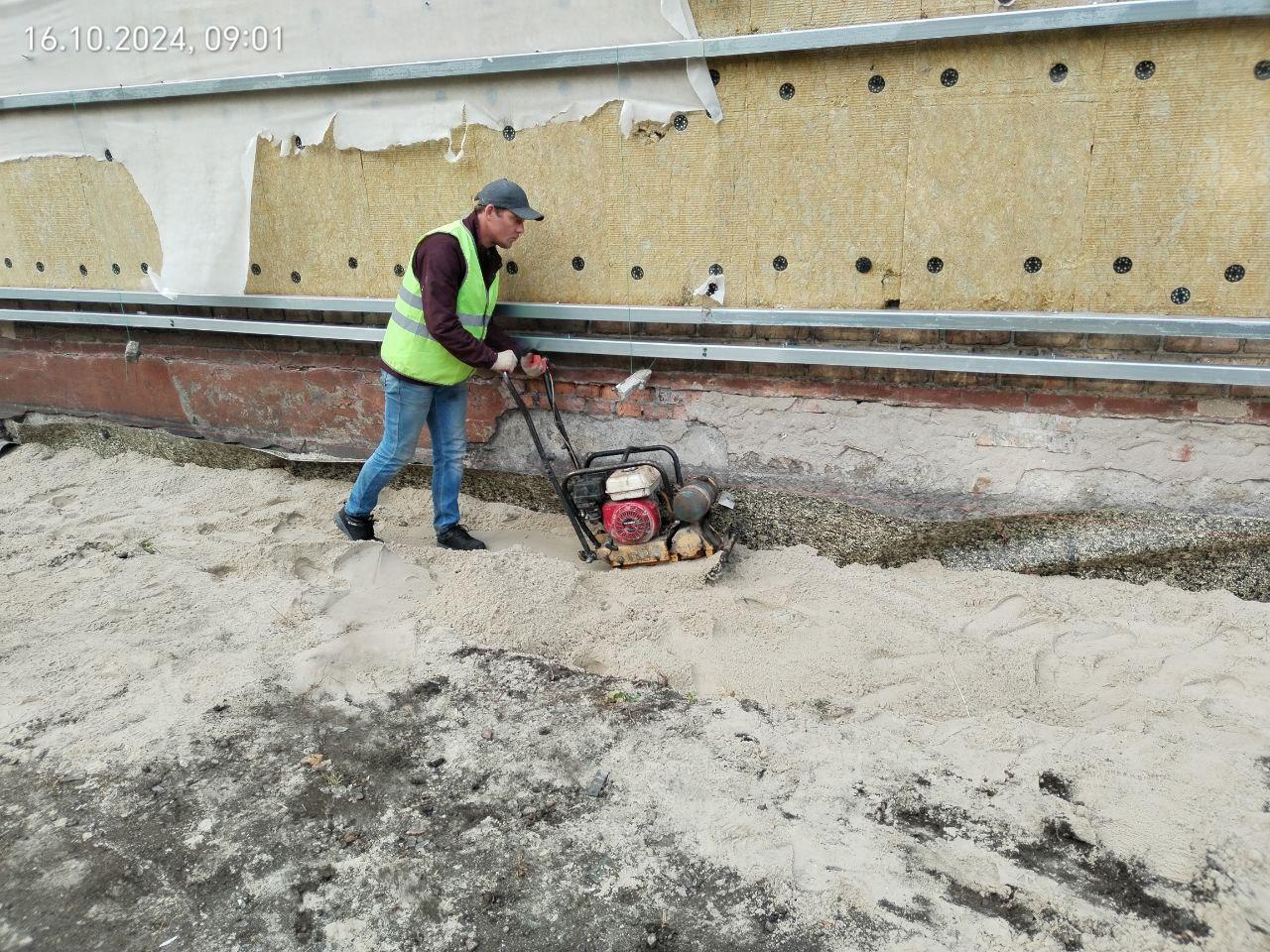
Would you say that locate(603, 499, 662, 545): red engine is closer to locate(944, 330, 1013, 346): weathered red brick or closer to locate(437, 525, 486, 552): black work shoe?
locate(437, 525, 486, 552): black work shoe

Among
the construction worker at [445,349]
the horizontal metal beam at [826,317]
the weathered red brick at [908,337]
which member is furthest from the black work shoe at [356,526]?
the weathered red brick at [908,337]

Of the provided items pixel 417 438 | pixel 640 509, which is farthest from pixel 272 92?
pixel 640 509

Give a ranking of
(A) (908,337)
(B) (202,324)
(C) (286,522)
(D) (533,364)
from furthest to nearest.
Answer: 1. (B) (202,324)
2. (C) (286,522)
3. (D) (533,364)
4. (A) (908,337)

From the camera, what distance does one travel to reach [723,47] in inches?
150

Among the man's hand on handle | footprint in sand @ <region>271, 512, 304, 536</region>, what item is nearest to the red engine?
the man's hand on handle

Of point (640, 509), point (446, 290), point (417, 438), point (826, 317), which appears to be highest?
point (446, 290)

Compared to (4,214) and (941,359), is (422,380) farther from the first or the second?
(4,214)

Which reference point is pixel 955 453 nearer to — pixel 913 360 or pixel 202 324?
pixel 913 360

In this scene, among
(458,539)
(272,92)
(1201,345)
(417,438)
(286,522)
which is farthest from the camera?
(286,522)

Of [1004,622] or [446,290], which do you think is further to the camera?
[446,290]

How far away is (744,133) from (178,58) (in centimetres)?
332

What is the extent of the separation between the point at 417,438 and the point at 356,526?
0.56m

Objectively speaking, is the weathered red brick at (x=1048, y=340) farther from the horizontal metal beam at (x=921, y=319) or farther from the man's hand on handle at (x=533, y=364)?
the man's hand on handle at (x=533, y=364)

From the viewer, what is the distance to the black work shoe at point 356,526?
4598mm
